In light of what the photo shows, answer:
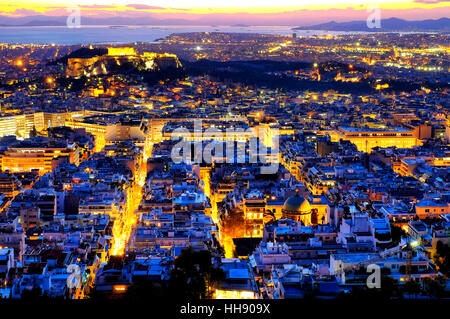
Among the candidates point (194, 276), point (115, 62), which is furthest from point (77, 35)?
point (194, 276)

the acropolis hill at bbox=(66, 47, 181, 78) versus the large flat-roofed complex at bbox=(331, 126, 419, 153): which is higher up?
the acropolis hill at bbox=(66, 47, 181, 78)

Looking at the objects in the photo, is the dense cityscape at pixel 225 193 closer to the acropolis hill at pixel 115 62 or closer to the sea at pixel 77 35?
the acropolis hill at pixel 115 62

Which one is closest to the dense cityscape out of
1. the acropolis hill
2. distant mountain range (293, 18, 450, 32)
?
the acropolis hill

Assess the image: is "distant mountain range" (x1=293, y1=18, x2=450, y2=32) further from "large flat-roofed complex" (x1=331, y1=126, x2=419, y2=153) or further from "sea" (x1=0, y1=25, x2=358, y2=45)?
"large flat-roofed complex" (x1=331, y1=126, x2=419, y2=153)

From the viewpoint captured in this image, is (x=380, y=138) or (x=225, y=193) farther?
(x=380, y=138)

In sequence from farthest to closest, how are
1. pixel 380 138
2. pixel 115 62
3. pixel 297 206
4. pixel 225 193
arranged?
1. pixel 115 62
2. pixel 380 138
3. pixel 225 193
4. pixel 297 206

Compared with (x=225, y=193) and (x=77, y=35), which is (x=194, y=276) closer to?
(x=225, y=193)
